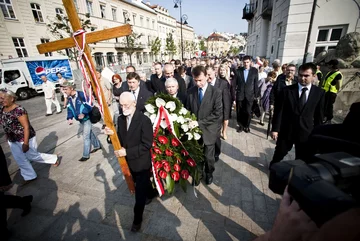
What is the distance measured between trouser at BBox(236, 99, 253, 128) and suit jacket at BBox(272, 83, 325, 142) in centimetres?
238

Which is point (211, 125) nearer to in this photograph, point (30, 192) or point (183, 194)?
point (183, 194)

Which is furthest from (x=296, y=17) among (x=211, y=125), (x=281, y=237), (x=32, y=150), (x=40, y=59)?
(x=40, y=59)

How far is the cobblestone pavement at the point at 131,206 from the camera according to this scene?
91.4 inches

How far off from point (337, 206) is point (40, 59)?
731 inches

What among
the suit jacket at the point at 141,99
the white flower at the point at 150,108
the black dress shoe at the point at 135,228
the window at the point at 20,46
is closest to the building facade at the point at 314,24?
the suit jacket at the point at 141,99

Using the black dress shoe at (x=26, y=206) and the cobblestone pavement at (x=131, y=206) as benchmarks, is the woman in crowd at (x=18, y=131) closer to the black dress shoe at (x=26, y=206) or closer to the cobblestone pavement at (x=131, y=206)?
the cobblestone pavement at (x=131, y=206)

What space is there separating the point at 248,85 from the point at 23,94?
51.5 feet

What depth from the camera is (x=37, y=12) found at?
19.7m

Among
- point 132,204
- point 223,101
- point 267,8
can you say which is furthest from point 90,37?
point 267,8

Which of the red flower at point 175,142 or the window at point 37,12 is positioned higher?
the window at point 37,12

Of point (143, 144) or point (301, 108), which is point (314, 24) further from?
point (143, 144)

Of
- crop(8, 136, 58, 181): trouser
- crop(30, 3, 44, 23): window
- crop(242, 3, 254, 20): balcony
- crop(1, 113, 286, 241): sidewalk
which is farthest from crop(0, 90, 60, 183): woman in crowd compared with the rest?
crop(242, 3, 254, 20): balcony

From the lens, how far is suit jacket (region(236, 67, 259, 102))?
5.02 meters

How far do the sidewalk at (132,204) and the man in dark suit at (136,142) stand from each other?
1.50 ft
